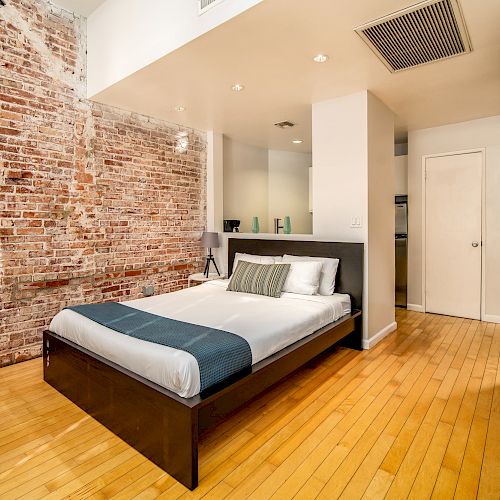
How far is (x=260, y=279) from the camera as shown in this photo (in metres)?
3.54

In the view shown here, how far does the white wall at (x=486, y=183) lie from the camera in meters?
4.42

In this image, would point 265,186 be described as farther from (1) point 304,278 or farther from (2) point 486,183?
(2) point 486,183

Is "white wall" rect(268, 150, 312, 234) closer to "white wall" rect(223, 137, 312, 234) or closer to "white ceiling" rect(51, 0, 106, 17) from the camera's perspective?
"white wall" rect(223, 137, 312, 234)

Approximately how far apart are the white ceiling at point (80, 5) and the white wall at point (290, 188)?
341 cm

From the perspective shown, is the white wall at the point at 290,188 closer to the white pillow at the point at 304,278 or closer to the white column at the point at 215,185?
the white column at the point at 215,185

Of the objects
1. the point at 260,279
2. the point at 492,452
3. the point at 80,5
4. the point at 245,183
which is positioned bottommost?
the point at 492,452

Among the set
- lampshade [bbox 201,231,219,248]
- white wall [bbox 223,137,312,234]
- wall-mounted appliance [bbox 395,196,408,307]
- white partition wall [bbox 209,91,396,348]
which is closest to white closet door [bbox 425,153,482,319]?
wall-mounted appliance [bbox 395,196,408,307]

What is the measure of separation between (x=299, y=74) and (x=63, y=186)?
8.05ft

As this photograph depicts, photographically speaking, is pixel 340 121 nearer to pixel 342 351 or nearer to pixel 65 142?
pixel 342 351

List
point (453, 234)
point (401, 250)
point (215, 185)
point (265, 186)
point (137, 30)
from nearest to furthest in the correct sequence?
1. point (137, 30)
2. point (453, 234)
3. point (215, 185)
4. point (401, 250)
5. point (265, 186)

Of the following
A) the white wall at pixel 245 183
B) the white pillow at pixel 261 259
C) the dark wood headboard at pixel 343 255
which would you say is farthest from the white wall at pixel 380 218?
the white wall at pixel 245 183

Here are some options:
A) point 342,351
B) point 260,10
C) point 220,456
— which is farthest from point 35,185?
point 342,351

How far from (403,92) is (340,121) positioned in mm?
640

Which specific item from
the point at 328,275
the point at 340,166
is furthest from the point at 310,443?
the point at 340,166
